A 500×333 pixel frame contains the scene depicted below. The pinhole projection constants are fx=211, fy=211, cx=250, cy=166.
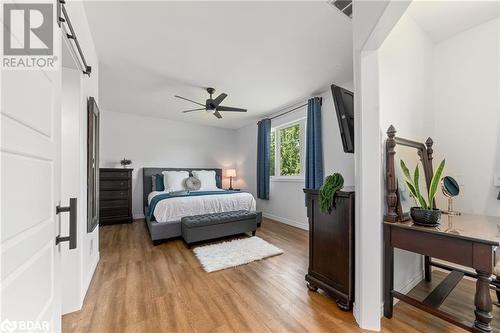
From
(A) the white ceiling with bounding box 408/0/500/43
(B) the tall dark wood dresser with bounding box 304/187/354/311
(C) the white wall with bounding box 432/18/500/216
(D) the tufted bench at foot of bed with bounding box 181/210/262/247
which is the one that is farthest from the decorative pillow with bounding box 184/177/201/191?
(A) the white ceiling with bounding box 408/0/500/43

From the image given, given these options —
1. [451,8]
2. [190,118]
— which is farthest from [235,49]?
[190,118]

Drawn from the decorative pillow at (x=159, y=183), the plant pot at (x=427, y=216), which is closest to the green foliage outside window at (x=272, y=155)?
the decorative pillow at (x=159, y=183)

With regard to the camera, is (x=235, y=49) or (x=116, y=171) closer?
(x=235, y=49)

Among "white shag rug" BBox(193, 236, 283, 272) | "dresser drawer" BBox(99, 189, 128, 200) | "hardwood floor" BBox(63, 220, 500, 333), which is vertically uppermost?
"dresser drawer" BBox(99, 189, 128, 200)

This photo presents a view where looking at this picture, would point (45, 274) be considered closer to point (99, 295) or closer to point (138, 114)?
point (99, 295)

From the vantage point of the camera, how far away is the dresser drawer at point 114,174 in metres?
4.27

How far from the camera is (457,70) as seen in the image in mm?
2125

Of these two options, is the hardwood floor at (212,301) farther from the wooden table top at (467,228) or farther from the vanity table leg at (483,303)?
the wooden table top at (467,228)

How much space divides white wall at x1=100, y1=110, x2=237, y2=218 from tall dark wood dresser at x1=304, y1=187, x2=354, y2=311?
4288mm

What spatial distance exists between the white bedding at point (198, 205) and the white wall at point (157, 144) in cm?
224

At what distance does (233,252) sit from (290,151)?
8.52ft

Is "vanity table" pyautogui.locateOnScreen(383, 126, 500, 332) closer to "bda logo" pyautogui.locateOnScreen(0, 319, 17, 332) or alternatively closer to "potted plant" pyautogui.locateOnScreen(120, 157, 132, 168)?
"bda logo" pyautogui.locateOnScreen(0, 319, 17, 332)

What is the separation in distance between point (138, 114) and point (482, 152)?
5.84 meters

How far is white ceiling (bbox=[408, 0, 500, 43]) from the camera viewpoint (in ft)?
5.86
